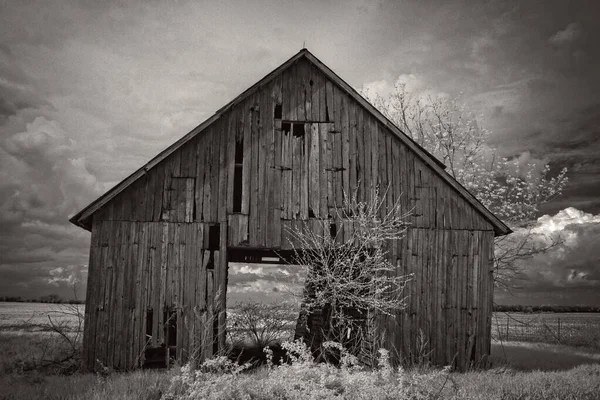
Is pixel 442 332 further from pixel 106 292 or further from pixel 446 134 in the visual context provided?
pixel 446 134

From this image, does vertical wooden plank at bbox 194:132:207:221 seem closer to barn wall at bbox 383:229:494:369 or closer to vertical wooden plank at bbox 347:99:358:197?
vertical wooden plank at bbox 347:99:358:197

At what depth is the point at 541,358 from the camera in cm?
1792

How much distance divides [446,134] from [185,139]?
14.9m

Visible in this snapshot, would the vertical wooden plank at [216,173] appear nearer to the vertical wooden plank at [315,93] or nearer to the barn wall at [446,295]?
the vertical wooden plank at [315,93]

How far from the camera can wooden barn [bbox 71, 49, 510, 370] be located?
40.9 feet

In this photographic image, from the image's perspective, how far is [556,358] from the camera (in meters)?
18.3

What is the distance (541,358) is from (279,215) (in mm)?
12018

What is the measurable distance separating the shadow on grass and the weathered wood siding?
269 centimetres

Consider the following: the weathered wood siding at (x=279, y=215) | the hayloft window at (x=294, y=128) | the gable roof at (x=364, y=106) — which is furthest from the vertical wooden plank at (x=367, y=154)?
the hayloft window at (x=294, y=128)

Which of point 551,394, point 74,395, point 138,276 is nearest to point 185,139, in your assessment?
point 138,276

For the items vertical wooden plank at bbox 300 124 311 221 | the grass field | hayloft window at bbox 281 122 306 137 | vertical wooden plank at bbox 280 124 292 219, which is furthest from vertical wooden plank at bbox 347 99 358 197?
the grass field

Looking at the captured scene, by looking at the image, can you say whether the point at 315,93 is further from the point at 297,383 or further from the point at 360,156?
the point at 297,383

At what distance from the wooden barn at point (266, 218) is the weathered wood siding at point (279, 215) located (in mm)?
28

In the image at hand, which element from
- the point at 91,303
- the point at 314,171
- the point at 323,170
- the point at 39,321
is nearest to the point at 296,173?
the point at 314,171
